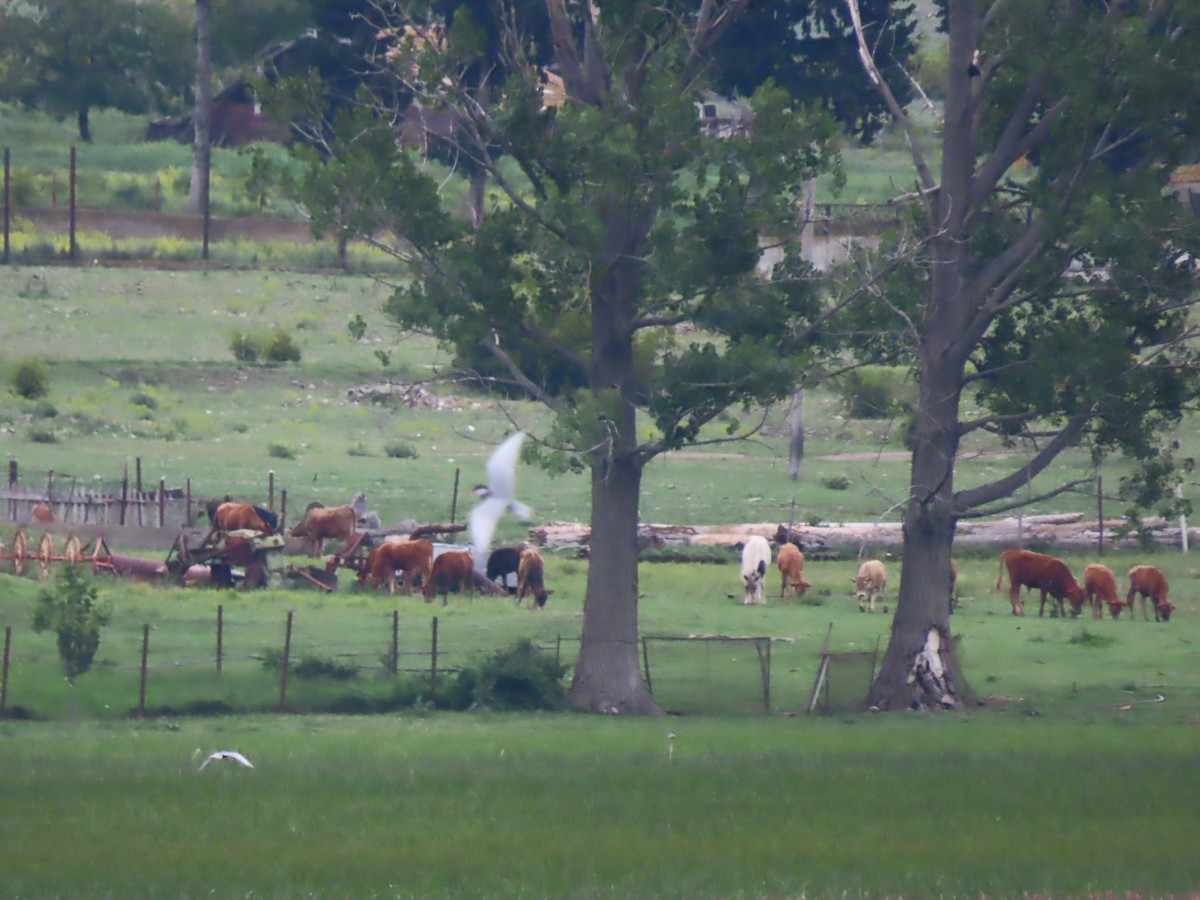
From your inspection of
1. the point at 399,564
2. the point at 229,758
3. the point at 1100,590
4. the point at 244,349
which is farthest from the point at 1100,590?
the point at 244,349

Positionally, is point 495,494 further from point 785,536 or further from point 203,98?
point 203,98

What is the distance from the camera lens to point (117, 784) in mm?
18609

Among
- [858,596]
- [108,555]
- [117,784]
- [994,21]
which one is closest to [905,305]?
[994,21]

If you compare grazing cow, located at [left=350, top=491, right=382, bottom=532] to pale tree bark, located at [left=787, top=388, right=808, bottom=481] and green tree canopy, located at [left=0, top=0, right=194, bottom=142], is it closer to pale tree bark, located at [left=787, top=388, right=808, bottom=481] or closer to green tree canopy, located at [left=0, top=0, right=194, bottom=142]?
pale tree bark, located at [left=787, top=388, right=808, bottom=481]

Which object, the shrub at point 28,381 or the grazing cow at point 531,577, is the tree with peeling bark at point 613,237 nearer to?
the grazing cow at point 531,577

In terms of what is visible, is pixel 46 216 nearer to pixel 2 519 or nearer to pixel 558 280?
pixel 2 519

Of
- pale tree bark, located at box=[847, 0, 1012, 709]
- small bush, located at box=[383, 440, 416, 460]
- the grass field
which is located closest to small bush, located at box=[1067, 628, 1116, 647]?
the grass field

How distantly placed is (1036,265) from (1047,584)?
1075cm

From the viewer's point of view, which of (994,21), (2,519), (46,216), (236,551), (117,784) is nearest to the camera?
(117,784)

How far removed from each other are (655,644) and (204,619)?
24.8ft

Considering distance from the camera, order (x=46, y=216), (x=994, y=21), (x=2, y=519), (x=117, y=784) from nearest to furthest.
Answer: (x=117, y=784) → (x=994, y=21) → (x=2, y=519) → (x=46, y=216)

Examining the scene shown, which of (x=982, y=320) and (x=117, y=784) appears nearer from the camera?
(x=117, y=784)

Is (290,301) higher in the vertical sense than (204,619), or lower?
higher

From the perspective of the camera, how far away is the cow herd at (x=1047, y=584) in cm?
3444
